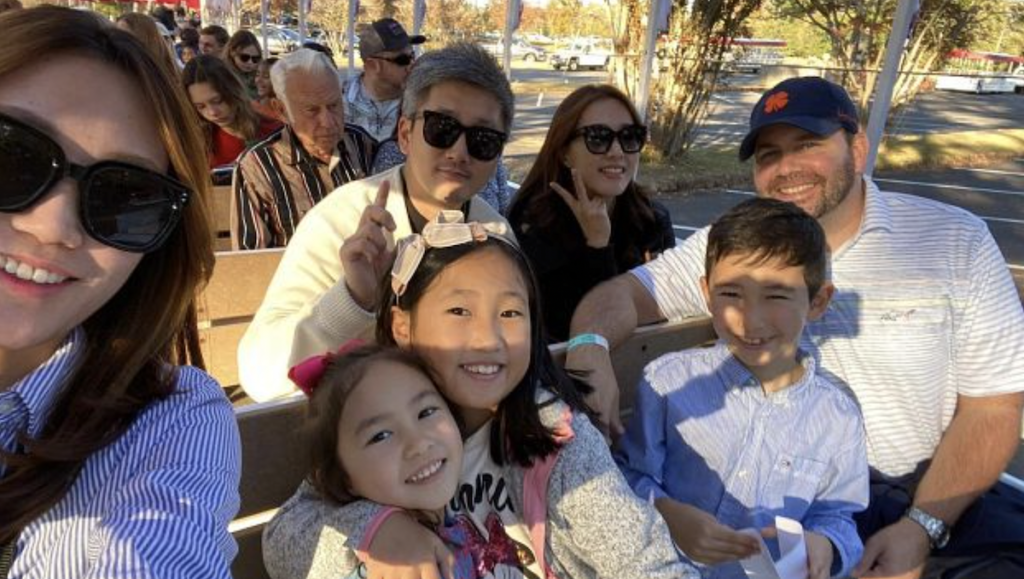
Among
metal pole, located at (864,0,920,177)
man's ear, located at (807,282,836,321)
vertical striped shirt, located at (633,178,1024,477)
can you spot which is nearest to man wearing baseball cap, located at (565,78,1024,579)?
vertical striped shirt, located at (633,178,1024,477)

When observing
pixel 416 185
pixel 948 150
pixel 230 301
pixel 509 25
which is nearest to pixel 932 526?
pixel 416 185

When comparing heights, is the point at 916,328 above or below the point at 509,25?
below

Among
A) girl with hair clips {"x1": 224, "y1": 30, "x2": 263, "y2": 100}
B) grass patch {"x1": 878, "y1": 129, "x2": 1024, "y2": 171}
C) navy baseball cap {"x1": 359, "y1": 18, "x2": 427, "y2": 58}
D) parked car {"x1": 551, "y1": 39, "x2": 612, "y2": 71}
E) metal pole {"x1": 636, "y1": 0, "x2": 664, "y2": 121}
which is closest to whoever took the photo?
navy baseball cap {"x1": 359, "y1": 18, "x2": 427, "y2": 58}

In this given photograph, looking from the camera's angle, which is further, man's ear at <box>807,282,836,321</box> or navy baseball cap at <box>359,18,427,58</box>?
navy baseball cap at <box>359,18,427,58</box>

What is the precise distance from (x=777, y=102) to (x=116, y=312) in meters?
2.04

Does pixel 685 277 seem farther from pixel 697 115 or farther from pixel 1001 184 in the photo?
pixel 1001 184

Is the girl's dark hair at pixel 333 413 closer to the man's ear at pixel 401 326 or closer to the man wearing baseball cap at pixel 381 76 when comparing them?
the man's ear at pixel 401 326

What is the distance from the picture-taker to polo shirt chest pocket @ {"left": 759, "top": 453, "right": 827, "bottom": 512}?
6.24 ft

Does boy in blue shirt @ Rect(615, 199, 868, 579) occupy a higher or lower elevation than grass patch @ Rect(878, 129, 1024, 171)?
higher

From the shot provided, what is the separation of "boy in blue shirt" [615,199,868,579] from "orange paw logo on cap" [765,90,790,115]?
484 millimetres

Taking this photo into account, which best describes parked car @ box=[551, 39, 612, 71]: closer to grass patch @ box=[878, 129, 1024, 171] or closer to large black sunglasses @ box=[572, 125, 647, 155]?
grass patch @ box=[878, 129, 1024, 171]

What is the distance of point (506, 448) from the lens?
1610 millimetres

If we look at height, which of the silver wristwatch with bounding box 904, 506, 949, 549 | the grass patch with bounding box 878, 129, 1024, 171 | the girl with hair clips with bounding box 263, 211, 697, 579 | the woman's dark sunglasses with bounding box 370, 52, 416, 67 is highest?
the woman's dark sunglasses with bounding box 370, 52, 416, 67

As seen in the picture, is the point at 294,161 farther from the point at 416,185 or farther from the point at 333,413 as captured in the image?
the point at 333,413
